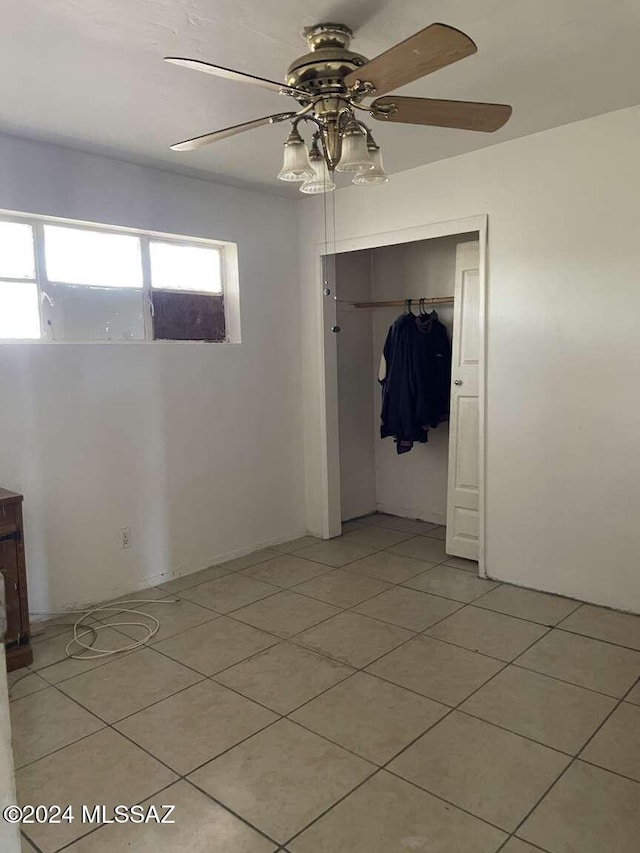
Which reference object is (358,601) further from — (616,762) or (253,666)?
(616,762)

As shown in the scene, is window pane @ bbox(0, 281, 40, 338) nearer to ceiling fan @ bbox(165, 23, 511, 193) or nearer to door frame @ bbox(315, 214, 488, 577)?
ceiling fan @ bbox(165, 23, 511, 193)

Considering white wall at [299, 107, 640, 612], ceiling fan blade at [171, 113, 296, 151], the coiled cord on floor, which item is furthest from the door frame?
ceiling fan blade at [171, 113, 296, 151]

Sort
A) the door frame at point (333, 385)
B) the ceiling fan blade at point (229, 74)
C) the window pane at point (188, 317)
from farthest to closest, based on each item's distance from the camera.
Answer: the window pane at point (188, 317) < the door frame at point (333, 385) < the ceiling fan blade at point (229, 74)

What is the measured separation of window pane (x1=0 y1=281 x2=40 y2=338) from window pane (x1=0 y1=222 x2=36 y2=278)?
6cm

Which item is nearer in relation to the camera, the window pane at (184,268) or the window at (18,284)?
the window at (18,284)

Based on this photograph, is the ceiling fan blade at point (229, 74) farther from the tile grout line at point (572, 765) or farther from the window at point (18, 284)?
the tile grout line at point (572, 765)

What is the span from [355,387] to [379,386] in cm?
24

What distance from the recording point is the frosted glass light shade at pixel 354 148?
1.99 metres

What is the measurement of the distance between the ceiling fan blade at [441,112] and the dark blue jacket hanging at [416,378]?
239 centimetres

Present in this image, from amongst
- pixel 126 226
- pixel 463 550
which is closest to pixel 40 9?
pixel 126 226

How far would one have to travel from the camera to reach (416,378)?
4.42m

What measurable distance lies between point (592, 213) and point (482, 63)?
1081 millimetres

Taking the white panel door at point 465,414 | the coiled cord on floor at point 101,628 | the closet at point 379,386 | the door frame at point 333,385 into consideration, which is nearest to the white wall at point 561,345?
the door frame at point 333,385

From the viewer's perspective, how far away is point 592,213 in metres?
3.13
